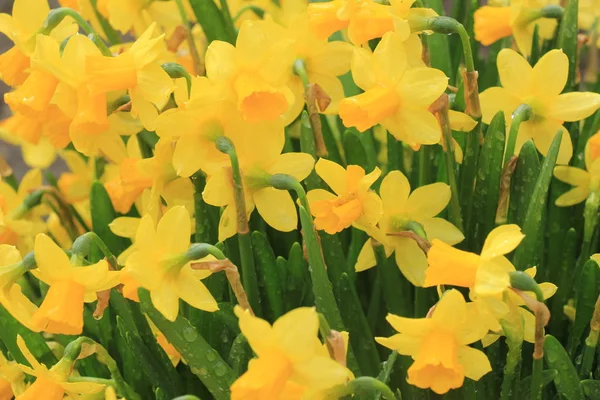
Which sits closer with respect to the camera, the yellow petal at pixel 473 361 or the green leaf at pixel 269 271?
the yellow petal at pixel 473 361

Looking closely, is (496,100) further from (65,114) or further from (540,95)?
(65,114)

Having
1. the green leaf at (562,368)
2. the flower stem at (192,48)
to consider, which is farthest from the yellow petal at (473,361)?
the flower stem at (192,48)

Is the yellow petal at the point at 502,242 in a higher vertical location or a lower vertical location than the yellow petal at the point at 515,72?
lower

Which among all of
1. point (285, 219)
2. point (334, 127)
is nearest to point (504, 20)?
point (334, 127)

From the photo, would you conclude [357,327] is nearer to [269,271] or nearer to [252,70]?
[269,271]

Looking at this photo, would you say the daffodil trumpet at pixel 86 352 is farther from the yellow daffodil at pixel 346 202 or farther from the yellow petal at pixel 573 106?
the yellow petal at pixel 573 106

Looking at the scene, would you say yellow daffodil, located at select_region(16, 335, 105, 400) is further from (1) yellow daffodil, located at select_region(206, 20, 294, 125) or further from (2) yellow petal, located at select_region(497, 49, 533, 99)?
(2) yellow petal, located at select_region(497, 49, 533, 99)

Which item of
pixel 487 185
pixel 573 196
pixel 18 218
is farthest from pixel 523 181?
pixel 18 218

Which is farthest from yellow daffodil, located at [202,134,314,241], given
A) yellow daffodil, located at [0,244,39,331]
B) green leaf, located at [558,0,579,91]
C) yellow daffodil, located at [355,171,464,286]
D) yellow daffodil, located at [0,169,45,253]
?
green leaf, located at [558,0,579,91]
